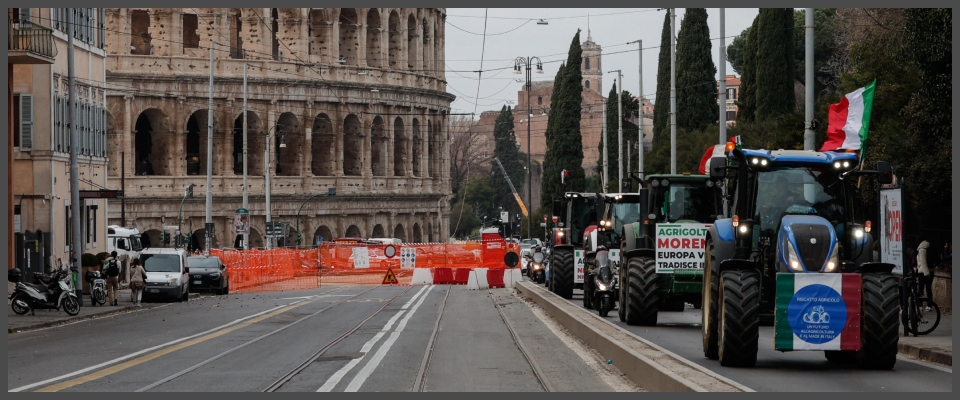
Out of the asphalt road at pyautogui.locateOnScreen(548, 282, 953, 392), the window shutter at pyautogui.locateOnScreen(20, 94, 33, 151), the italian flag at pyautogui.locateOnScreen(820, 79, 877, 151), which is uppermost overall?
the window shutter at pyautogui.locateOnScreen(20, 94, 33, 151)

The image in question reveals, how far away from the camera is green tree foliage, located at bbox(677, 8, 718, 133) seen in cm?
6362

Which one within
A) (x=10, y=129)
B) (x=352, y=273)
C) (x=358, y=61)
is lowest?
(x=352, y=273)

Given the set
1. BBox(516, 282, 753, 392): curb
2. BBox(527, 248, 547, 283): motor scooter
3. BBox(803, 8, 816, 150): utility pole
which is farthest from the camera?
BBox(527, 248, 547, 283): motor scooter

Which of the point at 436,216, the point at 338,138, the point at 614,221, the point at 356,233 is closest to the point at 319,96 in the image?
the point at 338,138

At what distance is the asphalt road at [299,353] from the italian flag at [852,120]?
21.1ft

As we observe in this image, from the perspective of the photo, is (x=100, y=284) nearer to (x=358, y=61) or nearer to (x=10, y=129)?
(x=10, y=129)

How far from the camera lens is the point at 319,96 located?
3516 inches

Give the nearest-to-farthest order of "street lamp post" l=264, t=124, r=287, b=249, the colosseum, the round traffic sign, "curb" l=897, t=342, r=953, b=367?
"curb" l=897, t=342, r=953, b=367
the round traffic sign
"street lamp post" l=264, t=124, r=287, b=249
the colosseum

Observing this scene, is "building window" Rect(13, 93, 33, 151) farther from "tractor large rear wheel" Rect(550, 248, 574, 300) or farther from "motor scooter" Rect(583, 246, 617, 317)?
"motor scooter" Rect(583, 246, 617, 317)

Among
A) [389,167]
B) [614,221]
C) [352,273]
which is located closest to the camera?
[614,221]

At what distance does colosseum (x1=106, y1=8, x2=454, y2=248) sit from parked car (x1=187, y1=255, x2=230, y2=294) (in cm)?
2715

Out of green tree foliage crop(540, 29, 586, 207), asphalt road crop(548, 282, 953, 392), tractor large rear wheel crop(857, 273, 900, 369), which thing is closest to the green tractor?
asphalt road crop(548, 282, 953, 392)

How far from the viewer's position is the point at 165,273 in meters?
42.0

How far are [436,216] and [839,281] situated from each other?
287 ft
